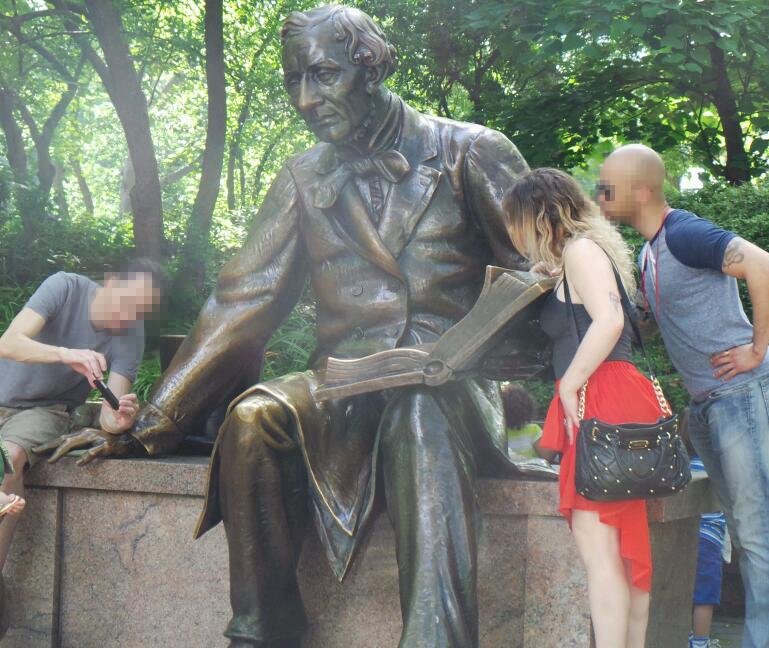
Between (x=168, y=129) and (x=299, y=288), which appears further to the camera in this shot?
(x=168, y=129)

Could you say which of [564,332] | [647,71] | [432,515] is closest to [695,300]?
[564,332]

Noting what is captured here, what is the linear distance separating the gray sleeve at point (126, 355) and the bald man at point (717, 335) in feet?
5.96

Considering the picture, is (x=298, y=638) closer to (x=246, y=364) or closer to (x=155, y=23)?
(x=246, y=364)

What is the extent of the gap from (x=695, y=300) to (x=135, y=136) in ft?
25.6

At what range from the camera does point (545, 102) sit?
A: 8.73 m

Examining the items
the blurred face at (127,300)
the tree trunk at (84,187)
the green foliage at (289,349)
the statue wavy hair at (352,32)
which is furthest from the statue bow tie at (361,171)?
the tree trunk at (84,187)

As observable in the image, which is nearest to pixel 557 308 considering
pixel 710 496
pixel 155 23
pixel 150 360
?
pixel 710 496

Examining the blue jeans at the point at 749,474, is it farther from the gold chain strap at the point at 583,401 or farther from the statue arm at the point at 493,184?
the statue arm at the point at 493,184

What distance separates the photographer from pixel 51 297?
4.10m

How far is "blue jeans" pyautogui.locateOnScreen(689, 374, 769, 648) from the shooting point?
10.7 feet

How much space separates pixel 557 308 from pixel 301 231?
3.74 ft

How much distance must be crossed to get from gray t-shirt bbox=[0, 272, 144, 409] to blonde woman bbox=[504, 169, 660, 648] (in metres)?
1.74

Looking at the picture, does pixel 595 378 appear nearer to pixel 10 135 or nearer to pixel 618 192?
A: pixel 618 192

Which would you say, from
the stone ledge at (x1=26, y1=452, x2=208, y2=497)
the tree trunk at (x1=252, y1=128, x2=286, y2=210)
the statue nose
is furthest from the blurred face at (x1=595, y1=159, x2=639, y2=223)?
the tree trunk at (x1=252, y1=128, x2=286, y2=210)
